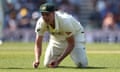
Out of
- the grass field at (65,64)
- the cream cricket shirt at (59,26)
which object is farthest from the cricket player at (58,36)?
the grass field at (65,64)

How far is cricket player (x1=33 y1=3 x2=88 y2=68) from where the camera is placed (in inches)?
412

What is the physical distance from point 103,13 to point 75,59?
15.9 metres

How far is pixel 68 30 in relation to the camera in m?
10.8

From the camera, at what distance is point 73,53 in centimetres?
1191

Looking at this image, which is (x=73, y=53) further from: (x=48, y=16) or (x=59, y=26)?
(x=48, y=16)

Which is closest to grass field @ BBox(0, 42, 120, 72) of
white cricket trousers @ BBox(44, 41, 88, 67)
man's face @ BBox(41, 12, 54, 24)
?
white cricket trousers @ BBox(44, 41, 88, 67)

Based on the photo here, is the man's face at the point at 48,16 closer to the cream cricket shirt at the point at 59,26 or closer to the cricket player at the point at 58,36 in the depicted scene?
the cricket player at the point at 58,36

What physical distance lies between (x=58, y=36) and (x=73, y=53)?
62 cm

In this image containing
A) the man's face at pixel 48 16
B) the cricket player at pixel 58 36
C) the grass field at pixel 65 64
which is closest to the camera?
the man's face at pixel 48 16

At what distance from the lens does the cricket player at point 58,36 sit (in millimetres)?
10473

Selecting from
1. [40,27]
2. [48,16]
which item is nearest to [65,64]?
[40,27]

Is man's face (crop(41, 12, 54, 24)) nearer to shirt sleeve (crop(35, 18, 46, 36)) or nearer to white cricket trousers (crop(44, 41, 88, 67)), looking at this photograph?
shirt sleeve (crop(35, 18, 46, 36))

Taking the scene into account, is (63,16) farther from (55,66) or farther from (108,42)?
(108,42)

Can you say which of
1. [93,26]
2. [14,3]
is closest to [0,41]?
[14,3]
